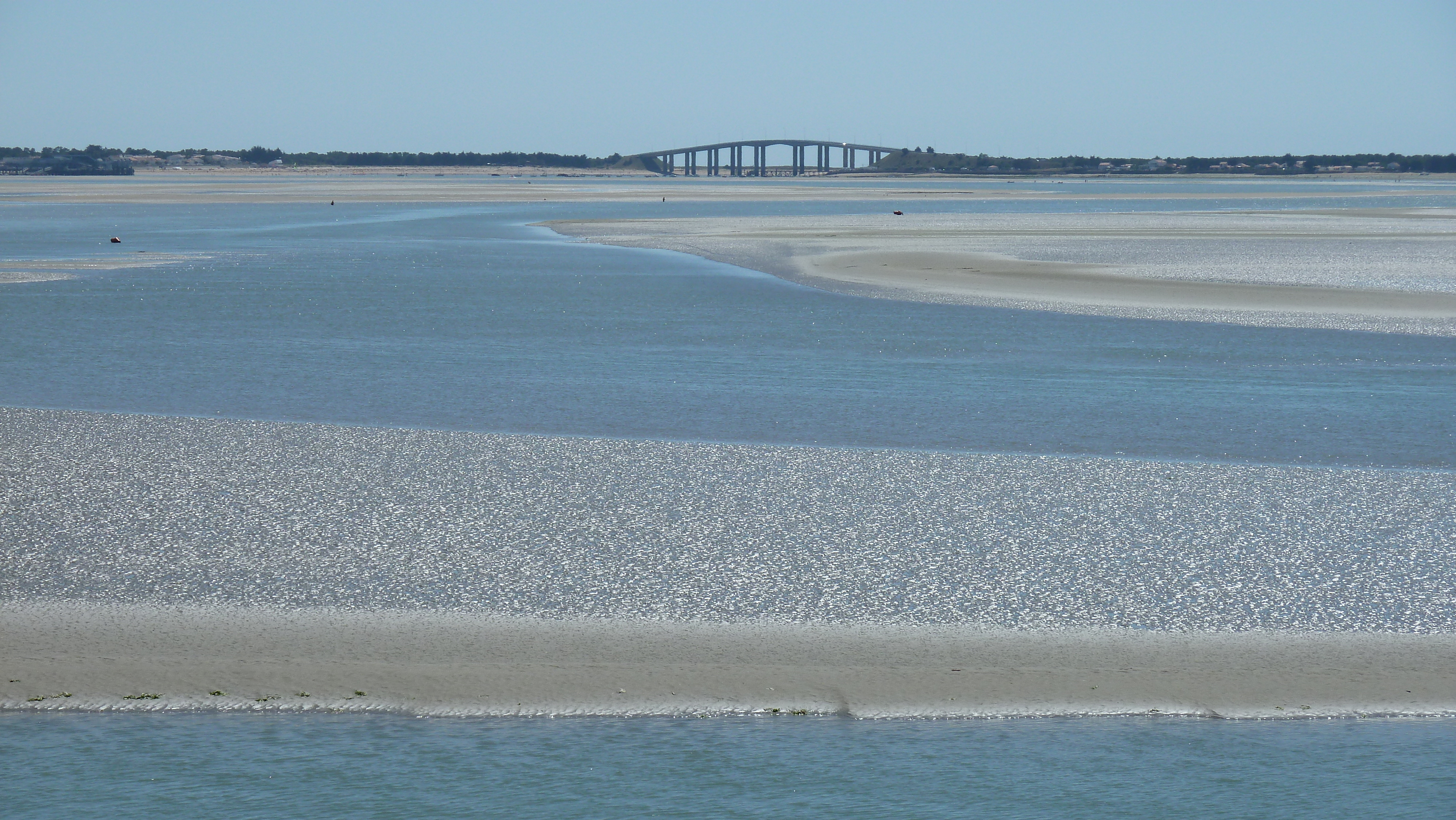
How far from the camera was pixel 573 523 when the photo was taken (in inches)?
310

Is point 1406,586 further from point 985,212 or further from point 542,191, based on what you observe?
point 542,191

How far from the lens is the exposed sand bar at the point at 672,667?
211 inches

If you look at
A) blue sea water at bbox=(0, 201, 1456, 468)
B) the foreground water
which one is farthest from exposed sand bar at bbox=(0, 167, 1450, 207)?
Answer: the foreground water

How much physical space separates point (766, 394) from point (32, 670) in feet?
25.0

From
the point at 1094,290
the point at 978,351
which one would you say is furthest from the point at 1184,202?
the point at 978,351

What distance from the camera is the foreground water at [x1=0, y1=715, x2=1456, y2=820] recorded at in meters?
4.55

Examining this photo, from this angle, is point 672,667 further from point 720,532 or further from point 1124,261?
point 1124,261

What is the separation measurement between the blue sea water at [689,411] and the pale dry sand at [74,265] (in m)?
0.54

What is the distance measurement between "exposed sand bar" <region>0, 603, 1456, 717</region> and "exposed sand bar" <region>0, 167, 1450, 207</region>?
227ft

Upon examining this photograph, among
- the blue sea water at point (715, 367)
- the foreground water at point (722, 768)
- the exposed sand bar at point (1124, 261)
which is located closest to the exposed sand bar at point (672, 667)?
the foreground water at point (722, 768)

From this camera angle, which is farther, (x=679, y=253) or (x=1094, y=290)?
(x=679, y=253)

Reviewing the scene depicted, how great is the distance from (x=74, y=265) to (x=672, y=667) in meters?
25.3

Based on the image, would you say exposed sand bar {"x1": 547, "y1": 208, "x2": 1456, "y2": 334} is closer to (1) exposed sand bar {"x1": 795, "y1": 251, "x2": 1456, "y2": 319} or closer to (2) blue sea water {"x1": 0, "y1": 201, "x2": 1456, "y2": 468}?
(1) exposed sand bar {"x1": 795, "y1": 251, "x2": 1456, "y2": 319}

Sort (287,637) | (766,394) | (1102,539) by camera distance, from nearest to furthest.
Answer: (287,637) → (1102,539) → (766,394)
